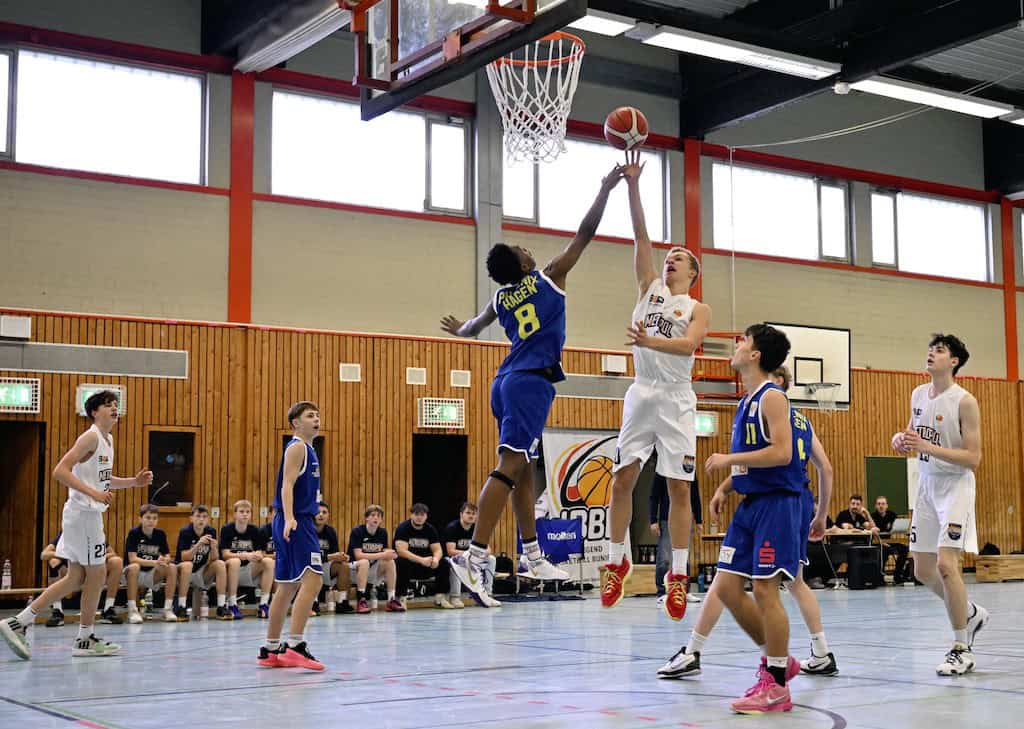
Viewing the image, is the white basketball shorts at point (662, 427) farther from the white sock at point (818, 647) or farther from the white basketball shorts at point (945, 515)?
the white basketball shorts at point (945, 515)

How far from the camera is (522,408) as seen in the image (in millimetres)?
7445

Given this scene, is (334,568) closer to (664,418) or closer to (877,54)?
(664,418)

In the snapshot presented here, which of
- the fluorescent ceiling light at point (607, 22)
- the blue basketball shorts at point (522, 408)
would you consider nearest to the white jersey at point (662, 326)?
the blue basketball shorts at point (522, 408)

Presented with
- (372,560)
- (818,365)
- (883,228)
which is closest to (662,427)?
(372,560)

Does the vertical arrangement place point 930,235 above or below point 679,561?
above

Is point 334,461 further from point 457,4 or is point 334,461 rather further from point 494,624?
point 457,4

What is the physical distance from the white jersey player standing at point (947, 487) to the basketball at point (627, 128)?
2568 millimetres

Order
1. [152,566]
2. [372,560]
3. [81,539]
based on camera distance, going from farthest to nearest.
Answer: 1. [372,560]
2. [152,566]
3. [81,539]

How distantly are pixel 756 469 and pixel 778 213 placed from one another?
59.2ft

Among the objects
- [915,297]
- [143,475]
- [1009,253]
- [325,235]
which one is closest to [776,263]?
[915,297]

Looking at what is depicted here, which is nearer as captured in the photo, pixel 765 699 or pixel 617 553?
pixel 765 699

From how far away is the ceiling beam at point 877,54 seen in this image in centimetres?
1741

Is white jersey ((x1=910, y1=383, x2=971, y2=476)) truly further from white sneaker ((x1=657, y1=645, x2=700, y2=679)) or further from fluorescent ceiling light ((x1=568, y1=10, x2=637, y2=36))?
fluorescent ceiling light ((x1=568, y1=10, x2=637, y2=36))

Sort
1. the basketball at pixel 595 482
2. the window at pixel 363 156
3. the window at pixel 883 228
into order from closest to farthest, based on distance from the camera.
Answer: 1. the window at pixel 363 156
2. the basketball at pixel 595 482
3. the window at pixel 883 228
